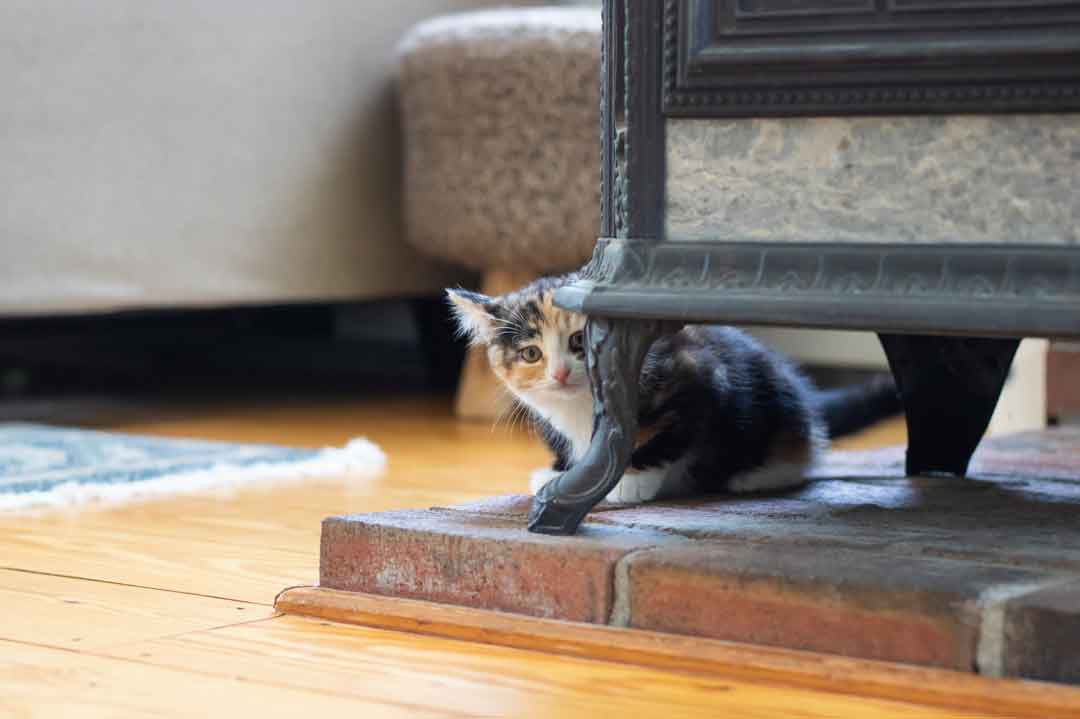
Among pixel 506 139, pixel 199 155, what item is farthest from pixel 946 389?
pixel 199 155

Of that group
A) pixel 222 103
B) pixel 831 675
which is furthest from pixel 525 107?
pixel 831 675

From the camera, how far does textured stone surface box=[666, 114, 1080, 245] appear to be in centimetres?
110

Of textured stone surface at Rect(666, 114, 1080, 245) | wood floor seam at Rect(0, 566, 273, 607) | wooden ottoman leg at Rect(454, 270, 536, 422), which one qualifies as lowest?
wooden ottoman leg at Rect(454, 270, 536, 422)

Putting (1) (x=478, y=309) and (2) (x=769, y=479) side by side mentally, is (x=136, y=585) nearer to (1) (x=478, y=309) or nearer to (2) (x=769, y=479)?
(1) (x=478, y=309)

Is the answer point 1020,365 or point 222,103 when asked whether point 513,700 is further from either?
point 222,103

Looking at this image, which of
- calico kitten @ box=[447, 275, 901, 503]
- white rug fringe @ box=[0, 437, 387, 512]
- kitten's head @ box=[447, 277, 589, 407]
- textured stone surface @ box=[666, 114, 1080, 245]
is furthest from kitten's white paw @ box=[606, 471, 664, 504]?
white rug fringe @ box=[0, 437, 387, 512]

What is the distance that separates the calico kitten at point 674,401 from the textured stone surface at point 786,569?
0.06 metres

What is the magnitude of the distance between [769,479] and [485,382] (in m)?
1.34

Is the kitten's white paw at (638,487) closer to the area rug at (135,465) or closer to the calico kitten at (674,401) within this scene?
the calico kitten at (674,401)

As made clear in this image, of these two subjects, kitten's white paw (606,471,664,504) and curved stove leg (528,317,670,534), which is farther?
kitten's white paw (606,471,664,504)

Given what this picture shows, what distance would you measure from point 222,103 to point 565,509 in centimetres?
174

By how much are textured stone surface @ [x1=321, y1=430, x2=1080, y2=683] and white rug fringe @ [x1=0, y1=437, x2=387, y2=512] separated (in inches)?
26.4

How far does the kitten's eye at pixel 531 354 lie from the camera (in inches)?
63.7

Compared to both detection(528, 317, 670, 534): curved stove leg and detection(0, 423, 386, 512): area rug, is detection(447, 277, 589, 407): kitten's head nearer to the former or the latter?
detection(528, 317, 670, 534): curved stove leg
